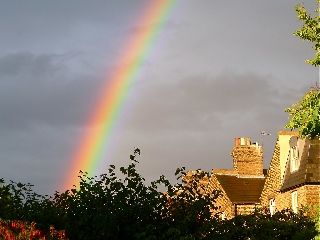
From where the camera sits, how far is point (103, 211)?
738 inches

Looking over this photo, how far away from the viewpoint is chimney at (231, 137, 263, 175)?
4447cm

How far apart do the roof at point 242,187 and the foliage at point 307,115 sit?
19969 millimetres

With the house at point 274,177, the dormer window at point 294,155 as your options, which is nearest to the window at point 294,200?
the house at point 274,177

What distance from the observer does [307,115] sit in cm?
2052

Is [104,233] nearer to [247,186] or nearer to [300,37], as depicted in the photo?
[300,37]

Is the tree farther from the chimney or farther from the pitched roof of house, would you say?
the chimney

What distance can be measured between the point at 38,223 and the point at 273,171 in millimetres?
21367

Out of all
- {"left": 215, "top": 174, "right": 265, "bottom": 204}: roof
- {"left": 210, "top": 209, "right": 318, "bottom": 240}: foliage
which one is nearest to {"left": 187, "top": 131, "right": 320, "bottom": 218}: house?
{"left": 215, "top": 174, "right": 265, "bottom": 204}: roof

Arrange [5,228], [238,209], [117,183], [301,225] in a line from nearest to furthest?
[5,228], [117,183], [301,225], [238,209]

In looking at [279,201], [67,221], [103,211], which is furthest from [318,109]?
[279,201]

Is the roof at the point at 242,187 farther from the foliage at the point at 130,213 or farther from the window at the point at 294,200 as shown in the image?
the foliage at the point at 130,213

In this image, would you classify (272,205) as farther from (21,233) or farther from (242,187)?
(21,233)

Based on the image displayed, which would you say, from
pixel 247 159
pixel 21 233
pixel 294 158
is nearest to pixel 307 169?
pixel 294 158

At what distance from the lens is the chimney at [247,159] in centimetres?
4447
